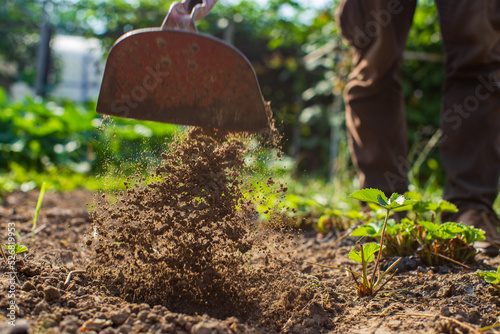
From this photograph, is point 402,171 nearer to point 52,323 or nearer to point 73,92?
point 52,323

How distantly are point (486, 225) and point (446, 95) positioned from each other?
2.10 feet

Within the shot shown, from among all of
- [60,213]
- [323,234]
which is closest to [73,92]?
[60,213]

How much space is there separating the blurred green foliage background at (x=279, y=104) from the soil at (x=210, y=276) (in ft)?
6.50

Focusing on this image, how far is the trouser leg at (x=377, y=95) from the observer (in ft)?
6.57

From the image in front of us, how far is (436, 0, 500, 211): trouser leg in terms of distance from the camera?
1.84 meters

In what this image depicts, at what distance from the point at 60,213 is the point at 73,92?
31.2 ft

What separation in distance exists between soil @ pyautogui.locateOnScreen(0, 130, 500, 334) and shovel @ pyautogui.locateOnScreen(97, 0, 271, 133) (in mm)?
113

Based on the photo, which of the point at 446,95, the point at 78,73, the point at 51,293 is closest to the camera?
the point at 51,293

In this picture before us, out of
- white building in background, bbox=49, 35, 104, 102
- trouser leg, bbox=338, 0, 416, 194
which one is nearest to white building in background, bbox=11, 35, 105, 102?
white building in background, bbox=49, 35, 104, 102

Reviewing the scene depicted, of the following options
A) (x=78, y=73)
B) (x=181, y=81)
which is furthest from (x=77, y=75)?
(x=181, y=81)

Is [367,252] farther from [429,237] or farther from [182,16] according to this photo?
[182,16]

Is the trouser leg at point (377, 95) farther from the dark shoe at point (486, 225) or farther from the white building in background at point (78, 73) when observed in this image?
the white building in background at point (78, 73)

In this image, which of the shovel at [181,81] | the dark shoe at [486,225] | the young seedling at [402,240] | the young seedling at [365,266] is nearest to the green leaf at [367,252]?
the young seedling at [365,266]

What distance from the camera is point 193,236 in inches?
51.4
